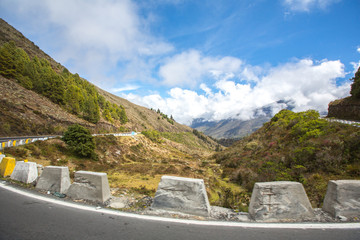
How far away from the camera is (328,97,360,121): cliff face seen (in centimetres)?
2208

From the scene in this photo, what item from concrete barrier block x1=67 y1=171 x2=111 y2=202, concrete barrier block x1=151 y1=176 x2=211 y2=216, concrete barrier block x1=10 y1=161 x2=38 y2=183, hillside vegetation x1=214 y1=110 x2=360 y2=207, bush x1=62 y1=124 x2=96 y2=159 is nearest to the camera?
concrete barrier block x1=151 y1=176 x2=211 y2=216

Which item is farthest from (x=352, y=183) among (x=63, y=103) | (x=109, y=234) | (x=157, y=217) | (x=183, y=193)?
(x=63, y=103)

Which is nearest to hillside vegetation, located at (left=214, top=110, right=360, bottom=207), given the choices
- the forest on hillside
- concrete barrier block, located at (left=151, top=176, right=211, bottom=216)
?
concrete barrier block, located at (left=151, top=176, right=211, bottom=216)

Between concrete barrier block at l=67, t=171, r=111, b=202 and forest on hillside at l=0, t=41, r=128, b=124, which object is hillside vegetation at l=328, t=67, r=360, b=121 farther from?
forest on hillside at l=0, t=41, r=128, b=124

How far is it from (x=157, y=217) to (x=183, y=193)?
774mm

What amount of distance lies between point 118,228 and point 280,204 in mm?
3495

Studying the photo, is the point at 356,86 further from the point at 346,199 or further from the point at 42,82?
the point at 42,82

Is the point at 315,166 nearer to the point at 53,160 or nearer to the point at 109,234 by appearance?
the point at 109,234

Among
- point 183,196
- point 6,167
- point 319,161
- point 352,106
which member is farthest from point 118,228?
point 352,106

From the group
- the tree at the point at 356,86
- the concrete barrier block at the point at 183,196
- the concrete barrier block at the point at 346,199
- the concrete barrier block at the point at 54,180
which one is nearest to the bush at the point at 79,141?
the concrete barrier block at the point at 54,180

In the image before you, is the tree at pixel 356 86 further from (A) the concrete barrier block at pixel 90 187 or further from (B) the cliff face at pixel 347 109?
(A) the concrete barrier block at pixel 90 187

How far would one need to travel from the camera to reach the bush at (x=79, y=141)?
19.2m

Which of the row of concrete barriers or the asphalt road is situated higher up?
the row of concrete barriers

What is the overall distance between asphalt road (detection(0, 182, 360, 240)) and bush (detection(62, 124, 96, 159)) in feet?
56.7
